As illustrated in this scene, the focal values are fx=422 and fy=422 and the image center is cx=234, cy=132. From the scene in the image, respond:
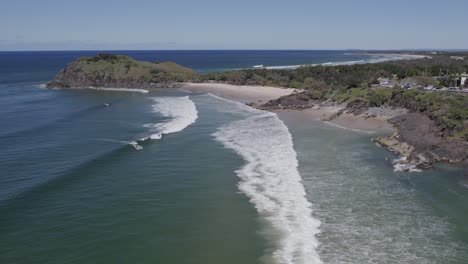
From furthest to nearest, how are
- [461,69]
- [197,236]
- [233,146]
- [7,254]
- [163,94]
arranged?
[461,69]
[163,94]
[233,146]
[197,236]
[7,254]

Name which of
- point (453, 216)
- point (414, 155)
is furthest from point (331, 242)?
point (414, 155)

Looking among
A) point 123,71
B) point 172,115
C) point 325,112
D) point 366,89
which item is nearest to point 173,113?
point 172,115

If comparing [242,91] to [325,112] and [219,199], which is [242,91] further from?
[219,199]

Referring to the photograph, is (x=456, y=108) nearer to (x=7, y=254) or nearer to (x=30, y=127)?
(x=7, y=254)

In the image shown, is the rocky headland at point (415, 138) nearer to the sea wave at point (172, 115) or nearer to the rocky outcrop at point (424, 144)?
the rocky outcrop at point (424, 144)

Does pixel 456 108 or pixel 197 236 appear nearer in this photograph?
pixel 197 236

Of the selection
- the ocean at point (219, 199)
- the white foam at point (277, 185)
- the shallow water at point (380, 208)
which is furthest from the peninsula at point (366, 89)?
the white foam at point (277, 185)
